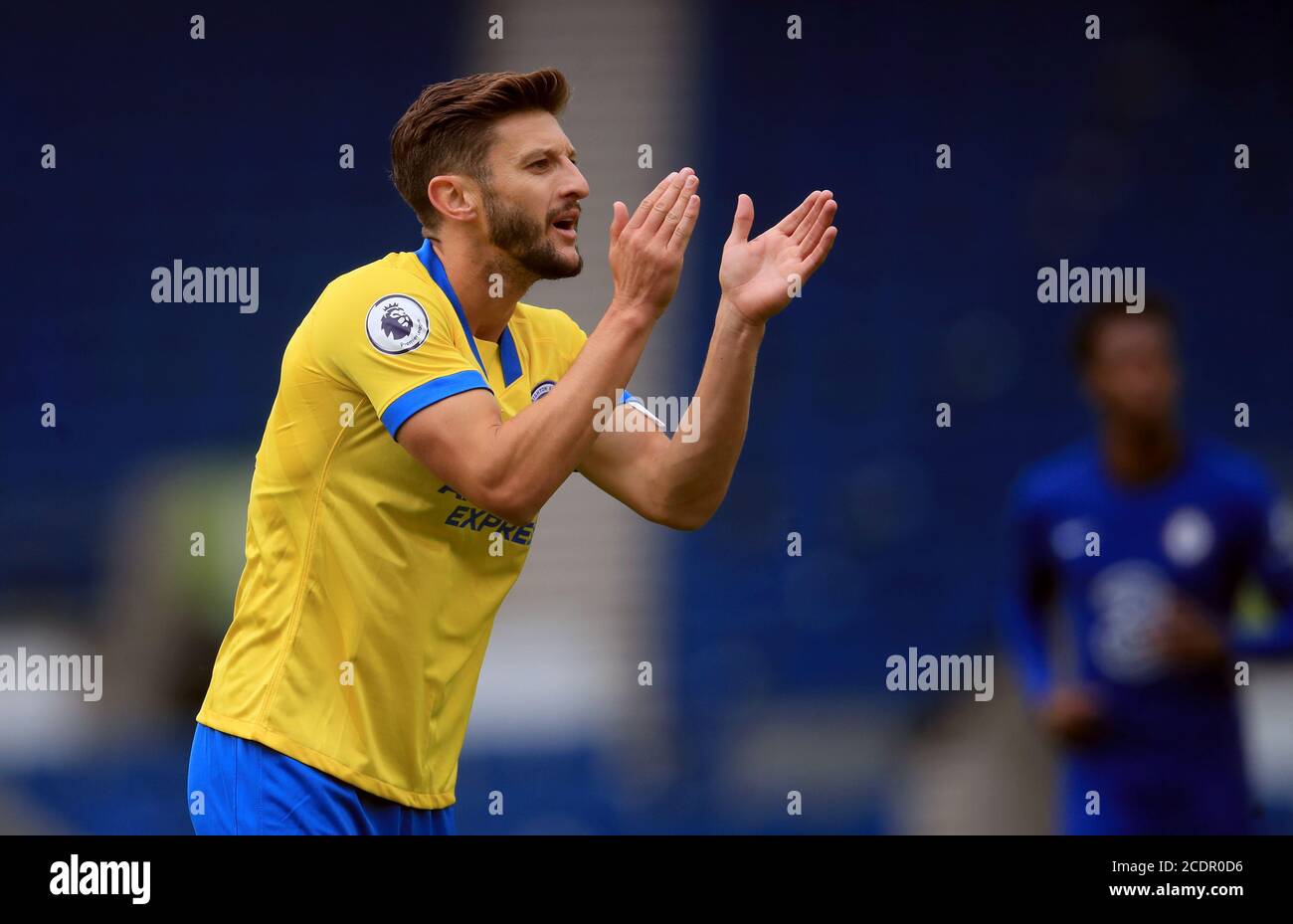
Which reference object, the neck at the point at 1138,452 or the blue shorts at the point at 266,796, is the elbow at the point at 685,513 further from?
the neck at the point at 1138,452

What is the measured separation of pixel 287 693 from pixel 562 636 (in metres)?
3.36

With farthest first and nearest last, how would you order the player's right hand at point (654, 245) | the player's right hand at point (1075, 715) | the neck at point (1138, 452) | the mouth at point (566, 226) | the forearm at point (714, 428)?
the neck at point (1138, 452), the player's right hand at point (1075, 715), the mouth at point (566, 226), the forearm at point (714, 428), the player's right hand at point (654, 245)

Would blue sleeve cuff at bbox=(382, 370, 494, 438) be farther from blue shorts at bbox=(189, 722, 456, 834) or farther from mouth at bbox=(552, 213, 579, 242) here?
blue shorts at bbox=(189, 722, 456, 834)

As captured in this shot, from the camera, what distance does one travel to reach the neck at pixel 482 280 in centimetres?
296

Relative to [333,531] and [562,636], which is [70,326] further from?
[333,531]

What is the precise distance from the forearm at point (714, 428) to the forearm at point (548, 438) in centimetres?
31

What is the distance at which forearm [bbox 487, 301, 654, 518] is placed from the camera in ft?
8.41

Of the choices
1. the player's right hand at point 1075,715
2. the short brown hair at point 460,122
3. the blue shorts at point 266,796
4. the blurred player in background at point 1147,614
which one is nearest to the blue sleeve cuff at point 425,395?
the short brown hair at point 460,122

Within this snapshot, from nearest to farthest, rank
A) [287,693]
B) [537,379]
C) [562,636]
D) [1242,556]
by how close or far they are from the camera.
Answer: [287,693] < [537,379] < [1242,556] < [562,636]

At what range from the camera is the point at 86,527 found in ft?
20.2

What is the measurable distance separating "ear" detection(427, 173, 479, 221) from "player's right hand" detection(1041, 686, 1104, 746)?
8.48 feet

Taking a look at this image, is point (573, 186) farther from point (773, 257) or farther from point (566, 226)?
point (773, 257)

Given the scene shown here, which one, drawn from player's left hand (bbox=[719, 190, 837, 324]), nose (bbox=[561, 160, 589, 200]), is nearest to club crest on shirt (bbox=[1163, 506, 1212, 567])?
player's left hand (bbox=[719, 190, 837, 324])

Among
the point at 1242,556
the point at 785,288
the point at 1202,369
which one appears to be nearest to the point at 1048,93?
the point at 1202,369
